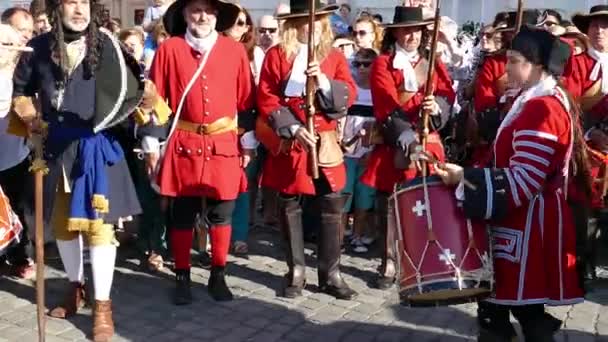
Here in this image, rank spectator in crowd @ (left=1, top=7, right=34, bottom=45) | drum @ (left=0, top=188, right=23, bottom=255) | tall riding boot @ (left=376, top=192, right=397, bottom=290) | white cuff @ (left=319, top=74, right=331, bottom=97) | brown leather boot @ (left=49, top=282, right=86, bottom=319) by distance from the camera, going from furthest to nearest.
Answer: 1. spectator in crowd @ (left=1, top=7, right=34, bottom=45)
2. tall riding boot @ (left=376, top=192, right=397, bottom=290)
3. white cuff @ (left=319, top=74, right=331, bottom=97)
4. brown leather boot @ (left=49, top=282, right=86, bottom=319)
5. drum @ (left=0, top=188, right=23, bottom=255)

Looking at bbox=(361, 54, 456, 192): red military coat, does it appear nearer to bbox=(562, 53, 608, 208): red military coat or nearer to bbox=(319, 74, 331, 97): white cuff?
bbox=(319, 74, 331, 97): white cuff

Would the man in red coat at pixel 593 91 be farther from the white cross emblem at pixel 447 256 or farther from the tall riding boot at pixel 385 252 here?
the white cross emblem at pixel 447 256

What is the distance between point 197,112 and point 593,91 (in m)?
2.63

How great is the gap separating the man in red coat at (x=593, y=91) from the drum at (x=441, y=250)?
5.92 ft

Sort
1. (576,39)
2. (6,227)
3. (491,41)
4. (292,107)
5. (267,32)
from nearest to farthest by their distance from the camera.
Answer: (6,227), (292,107), (491,41), (576,39), (267,32)

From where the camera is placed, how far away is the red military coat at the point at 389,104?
206 inches

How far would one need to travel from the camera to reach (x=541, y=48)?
358cm

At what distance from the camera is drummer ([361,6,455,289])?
5.20m

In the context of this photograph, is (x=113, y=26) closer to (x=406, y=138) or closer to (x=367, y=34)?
(x=367, y=34)

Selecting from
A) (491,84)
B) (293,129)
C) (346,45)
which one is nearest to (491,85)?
(491,84)

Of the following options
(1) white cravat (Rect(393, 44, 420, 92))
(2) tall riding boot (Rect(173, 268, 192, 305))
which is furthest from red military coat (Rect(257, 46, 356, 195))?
(2) tall riding boot (Rect(173, 268, 192, 305))

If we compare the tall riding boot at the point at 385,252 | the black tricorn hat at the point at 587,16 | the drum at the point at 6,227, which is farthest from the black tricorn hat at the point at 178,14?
the black tricorn hat at the point at 587,16

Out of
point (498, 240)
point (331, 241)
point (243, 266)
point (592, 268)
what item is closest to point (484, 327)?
point (498, 240)

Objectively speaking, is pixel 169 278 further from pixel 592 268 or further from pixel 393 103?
pixel 592 268
